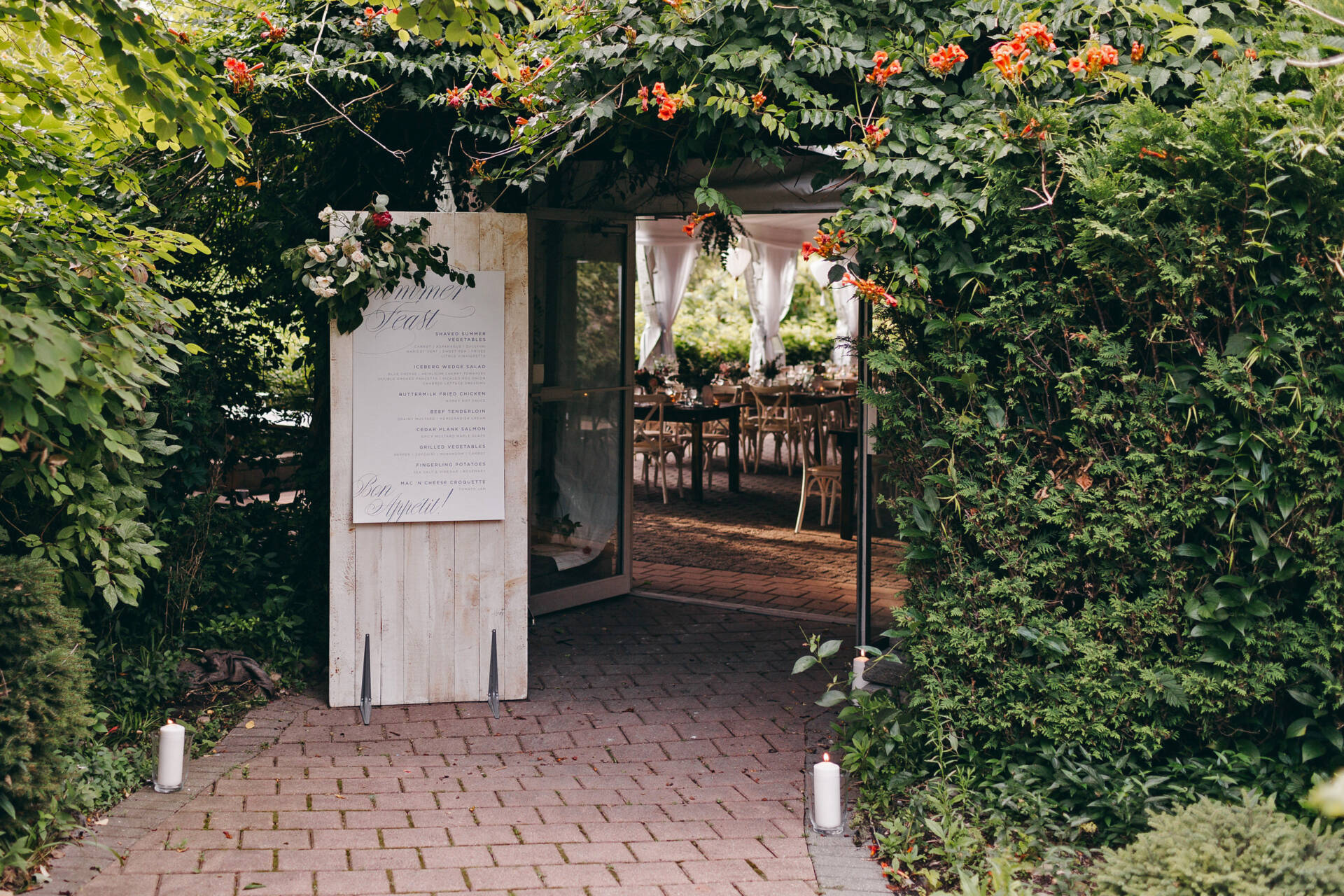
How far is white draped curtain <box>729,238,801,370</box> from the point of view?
14698 mm

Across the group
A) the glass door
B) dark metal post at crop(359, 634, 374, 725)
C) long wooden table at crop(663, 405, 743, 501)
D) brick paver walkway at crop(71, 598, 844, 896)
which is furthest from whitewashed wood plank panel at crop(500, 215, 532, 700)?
long wooden table at crop(663, 405, 743, 501)

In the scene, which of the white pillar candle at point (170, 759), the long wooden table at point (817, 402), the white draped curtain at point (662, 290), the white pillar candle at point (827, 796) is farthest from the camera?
the white draped curtain at point (662, 290)

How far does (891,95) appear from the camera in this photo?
12.1 feet

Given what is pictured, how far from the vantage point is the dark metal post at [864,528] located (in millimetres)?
4684

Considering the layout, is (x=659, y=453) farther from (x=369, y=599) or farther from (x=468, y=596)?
(x=369, y=599)

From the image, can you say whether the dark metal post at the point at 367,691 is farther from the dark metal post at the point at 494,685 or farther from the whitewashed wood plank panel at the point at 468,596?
the dark metal post at the point at 494,685

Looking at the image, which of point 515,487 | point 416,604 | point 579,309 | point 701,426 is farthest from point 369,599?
point 701,426

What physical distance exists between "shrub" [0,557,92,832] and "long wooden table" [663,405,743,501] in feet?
23.2

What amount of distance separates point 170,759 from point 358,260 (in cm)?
199

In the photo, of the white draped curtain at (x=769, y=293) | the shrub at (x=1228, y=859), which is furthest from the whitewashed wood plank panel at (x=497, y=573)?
the white draped curtain at (x=769, y=293)

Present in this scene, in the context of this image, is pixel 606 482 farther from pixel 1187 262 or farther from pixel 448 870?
pixel 1187 262

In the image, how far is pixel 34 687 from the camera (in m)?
3.03

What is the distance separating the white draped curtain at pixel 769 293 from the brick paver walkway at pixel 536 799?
10.0 meters

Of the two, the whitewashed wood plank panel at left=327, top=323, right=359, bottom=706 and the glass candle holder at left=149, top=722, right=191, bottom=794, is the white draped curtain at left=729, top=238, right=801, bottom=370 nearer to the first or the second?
the whitewashed wood plank panel at left=327, top=323, right=359, bottom=706
